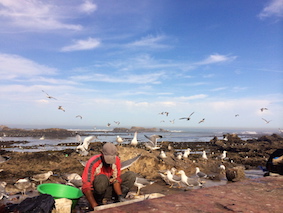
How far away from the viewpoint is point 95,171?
5008mm

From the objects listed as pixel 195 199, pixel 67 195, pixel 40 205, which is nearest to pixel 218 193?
pixel 195 199

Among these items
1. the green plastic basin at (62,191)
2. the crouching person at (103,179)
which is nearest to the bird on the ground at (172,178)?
the crouching person at (103,179)

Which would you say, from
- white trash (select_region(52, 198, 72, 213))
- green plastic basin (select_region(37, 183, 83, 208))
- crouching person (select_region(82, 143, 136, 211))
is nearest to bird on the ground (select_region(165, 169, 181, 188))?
crouching person (select_region(82, 143, 136, 211))

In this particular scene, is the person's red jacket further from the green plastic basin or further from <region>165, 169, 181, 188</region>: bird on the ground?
<region>165, 169, 181, 188</region>: bird on the ground

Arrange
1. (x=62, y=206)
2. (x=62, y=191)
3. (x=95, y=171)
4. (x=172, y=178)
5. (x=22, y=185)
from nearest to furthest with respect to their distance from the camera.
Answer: (x=62, y=206) < (x=95, y=171) < (x=62, y=191) < (x=22, y=185) < (x=172, y=178)

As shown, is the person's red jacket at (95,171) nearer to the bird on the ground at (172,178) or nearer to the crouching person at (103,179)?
the crouching person at (103,179)

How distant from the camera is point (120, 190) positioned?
5125 millimetres

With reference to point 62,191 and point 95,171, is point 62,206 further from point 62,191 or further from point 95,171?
point 62,191

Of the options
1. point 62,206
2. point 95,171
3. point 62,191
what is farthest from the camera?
point 62,191

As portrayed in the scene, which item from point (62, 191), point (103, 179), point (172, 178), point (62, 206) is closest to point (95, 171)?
point (103, 179)

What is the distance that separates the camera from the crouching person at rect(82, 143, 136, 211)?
4746mm

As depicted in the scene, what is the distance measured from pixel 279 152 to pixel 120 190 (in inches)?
279

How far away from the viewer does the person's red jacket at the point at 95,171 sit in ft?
15.7

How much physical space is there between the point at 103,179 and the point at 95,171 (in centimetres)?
32
